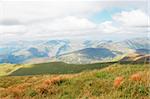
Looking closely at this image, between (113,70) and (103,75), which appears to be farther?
(113,70)

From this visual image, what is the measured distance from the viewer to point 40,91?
1557 cm

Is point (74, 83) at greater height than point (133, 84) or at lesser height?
lesser

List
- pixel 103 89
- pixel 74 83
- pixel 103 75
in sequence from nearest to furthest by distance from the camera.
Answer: pixel 103 89 → pixel 74 83 → pixel 103 75

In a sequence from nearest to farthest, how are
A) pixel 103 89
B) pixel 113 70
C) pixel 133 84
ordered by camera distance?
1. pixel 133 84
2. pixel 103 89
3. pixel 113 70

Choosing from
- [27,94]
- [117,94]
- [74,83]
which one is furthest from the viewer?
[74,83]

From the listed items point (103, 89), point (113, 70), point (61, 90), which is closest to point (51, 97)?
point (61, 90)

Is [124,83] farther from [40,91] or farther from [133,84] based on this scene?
[40,91]

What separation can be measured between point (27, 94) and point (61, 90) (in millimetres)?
1831

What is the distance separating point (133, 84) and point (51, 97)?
3.98 meters

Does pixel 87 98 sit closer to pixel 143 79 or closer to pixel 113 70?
pixel 143 79

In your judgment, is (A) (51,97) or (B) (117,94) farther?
(A) (51,97)

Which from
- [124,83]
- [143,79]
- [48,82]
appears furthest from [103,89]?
[48,82]

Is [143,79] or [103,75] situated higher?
[143,79]

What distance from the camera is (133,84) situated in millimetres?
13398
